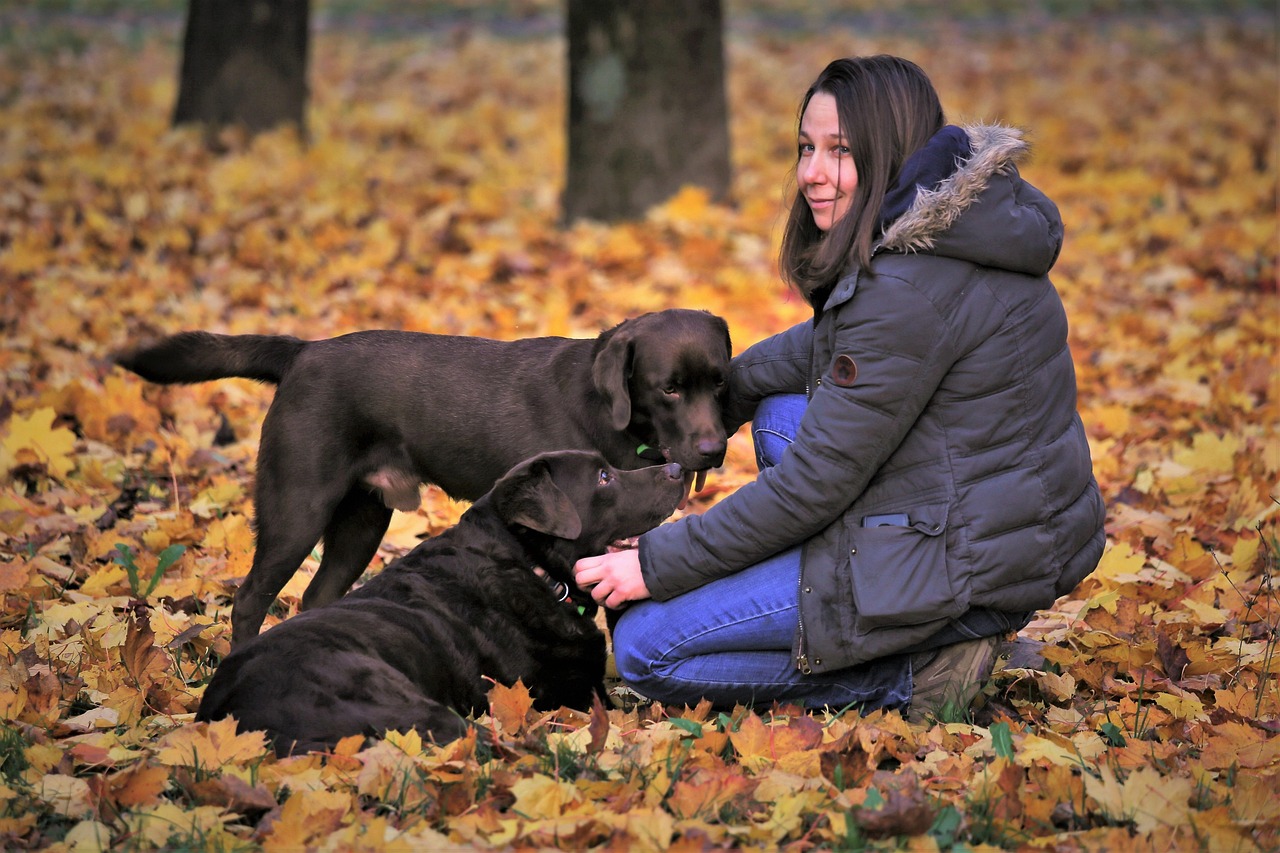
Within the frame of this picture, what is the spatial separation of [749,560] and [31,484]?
3.67 meters

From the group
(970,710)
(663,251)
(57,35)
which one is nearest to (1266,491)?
(970,710)

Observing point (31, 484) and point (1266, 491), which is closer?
point (1266, 491)

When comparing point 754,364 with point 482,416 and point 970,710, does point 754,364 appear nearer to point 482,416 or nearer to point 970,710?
point 482,416

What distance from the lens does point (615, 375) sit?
4.71 m

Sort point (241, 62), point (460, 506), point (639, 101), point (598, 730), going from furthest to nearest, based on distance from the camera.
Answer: point (241, 62)
point (639, 101)
point (460, 506)
point (598, 730)

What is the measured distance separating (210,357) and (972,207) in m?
2.80

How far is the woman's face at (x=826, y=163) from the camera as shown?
13.0ft

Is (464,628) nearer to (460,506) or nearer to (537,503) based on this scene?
(537,503)

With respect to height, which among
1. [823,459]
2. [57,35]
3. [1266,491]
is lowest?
[1266,491]

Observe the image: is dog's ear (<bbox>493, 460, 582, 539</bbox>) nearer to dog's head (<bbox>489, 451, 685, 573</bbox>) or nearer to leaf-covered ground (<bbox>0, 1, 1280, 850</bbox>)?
dog's head (<bbox>489, 451, 685, 573</bbox>)

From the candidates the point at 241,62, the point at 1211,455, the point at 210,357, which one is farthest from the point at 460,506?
the point at 241,62

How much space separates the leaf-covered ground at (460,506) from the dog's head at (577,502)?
1.88ft

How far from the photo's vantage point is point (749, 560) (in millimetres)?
3939

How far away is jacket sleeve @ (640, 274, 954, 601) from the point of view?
361 cm
